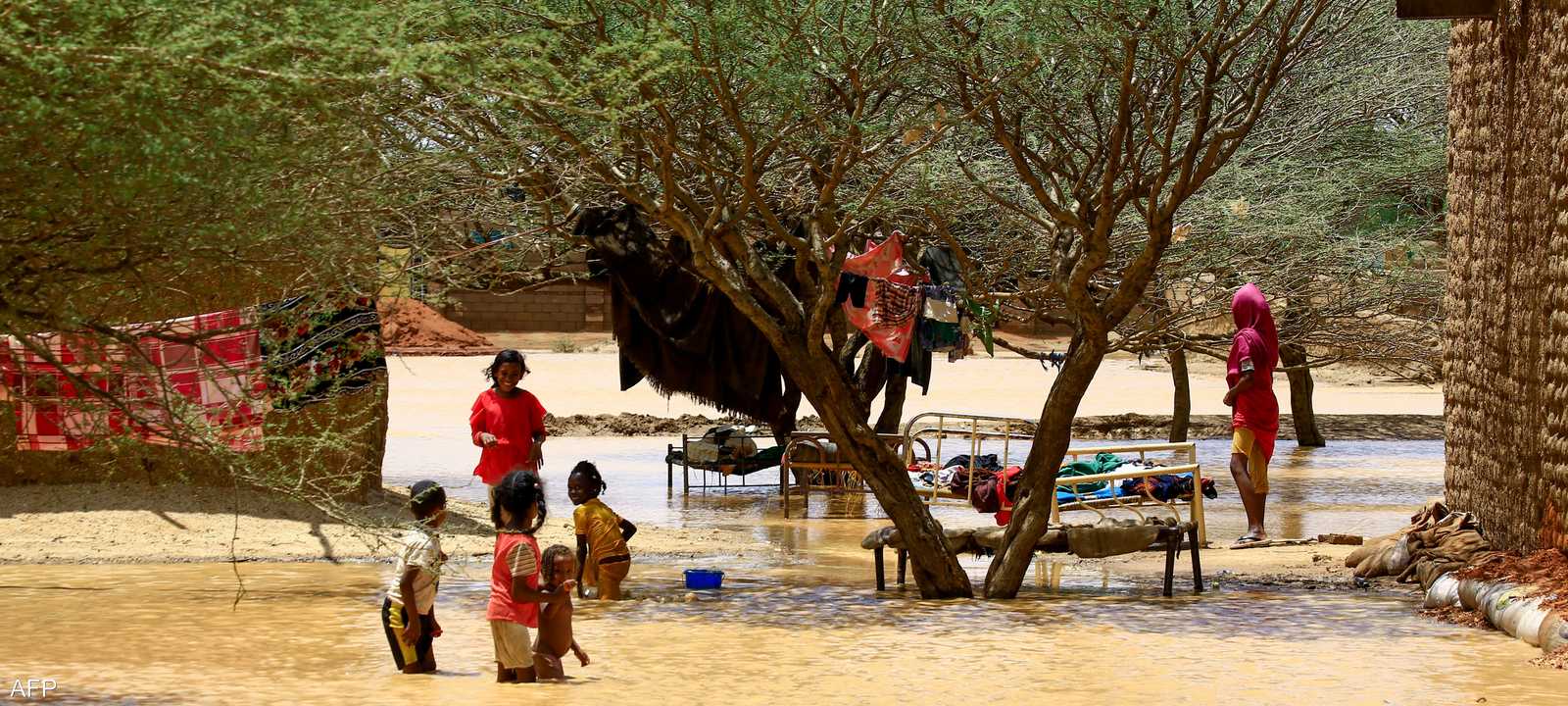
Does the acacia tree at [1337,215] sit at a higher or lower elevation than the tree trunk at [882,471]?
higher

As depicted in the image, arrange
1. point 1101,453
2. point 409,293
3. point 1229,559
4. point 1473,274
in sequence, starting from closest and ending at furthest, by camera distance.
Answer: point 409,293, point 1473,274, point 1229,559, point 1101,453

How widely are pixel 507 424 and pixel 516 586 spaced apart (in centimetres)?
350

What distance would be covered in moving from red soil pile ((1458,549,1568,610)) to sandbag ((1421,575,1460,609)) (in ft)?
0.27

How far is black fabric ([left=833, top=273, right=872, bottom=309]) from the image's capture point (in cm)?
1488

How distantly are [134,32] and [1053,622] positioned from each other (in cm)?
552

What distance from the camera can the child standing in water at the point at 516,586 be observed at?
6934 millimetres

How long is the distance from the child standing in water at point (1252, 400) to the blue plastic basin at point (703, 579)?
3.87 metres

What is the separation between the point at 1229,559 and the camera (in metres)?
11.5

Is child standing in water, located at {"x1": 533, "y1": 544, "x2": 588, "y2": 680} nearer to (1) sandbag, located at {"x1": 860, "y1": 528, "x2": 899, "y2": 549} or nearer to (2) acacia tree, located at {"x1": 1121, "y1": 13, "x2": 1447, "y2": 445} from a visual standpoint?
(1) sandbag, located at {"x1": 860, "y1": 528, "x2": 899, "y2": 549}

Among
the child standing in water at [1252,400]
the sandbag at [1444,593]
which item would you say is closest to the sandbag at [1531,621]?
the sandbag at [1444,593]

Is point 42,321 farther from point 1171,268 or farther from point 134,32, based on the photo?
point 1171,268

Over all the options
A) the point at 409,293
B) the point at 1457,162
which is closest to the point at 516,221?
the point at 409,293

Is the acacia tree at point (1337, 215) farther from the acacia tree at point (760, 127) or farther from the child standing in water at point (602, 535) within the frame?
the child standing in water at point (602, 535)

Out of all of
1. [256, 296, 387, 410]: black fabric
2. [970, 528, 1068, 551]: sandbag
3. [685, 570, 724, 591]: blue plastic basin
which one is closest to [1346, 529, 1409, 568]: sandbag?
[970, 528, 1068, 551]: sandbag
